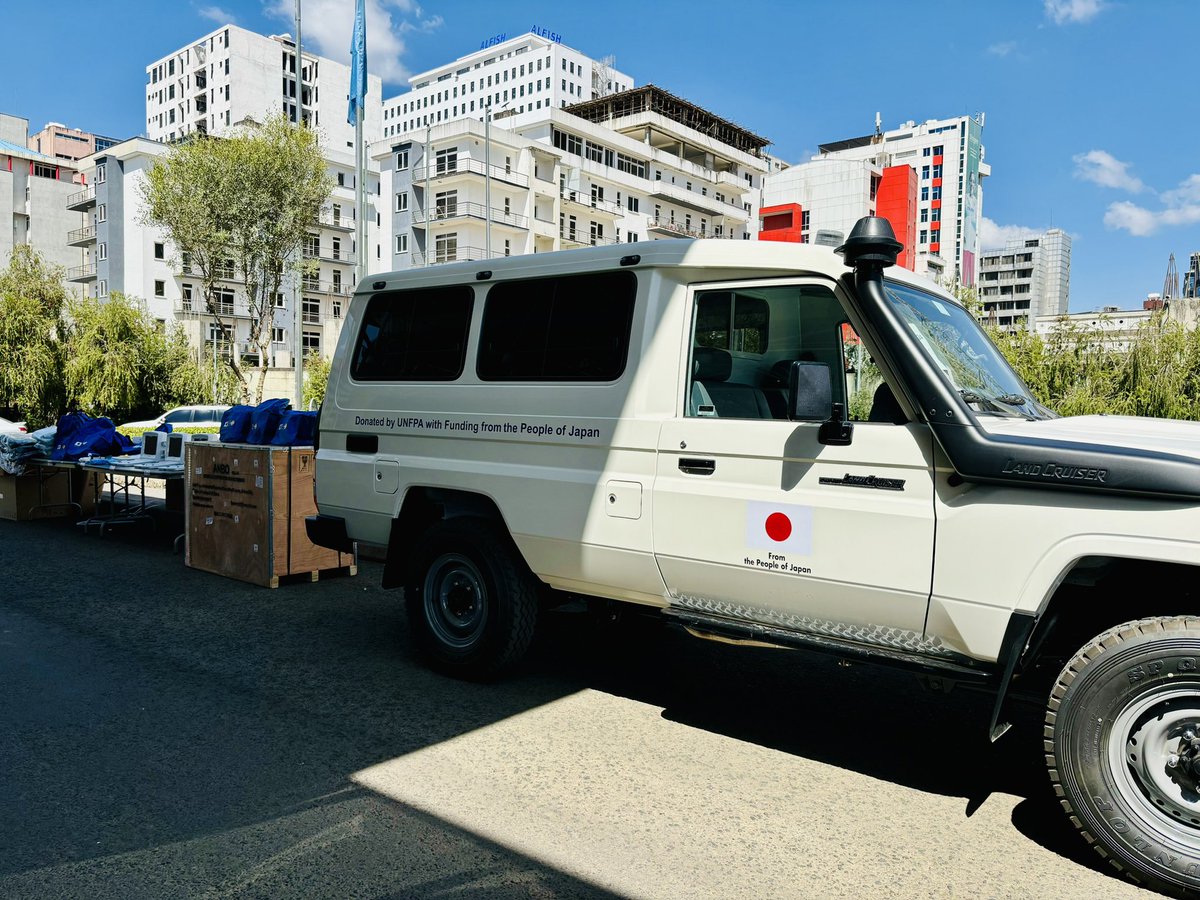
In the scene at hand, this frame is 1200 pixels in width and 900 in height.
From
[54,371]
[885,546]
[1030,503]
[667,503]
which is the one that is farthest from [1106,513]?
[54,371]

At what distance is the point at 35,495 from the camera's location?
12.6 m

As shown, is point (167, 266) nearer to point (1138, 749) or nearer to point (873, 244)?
point (873, 244)

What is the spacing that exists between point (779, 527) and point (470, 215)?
181 feet

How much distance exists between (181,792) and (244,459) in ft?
16.3

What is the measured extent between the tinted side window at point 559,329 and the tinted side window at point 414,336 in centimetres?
25

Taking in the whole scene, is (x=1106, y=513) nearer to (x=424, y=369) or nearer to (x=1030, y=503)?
(x=1030, y=503)

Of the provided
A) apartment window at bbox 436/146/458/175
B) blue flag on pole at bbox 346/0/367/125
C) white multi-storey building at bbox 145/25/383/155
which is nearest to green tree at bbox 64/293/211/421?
blue flag on pole at bbox 346/0/367/125

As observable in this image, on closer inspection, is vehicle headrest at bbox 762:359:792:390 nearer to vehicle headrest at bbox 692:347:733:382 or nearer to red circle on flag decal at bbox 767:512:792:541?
vehicle headrest at bbox 692:347:733:382

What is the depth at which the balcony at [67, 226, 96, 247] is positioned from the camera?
64.5 meters

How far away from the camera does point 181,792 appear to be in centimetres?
398

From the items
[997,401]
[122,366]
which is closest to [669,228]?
[122,366]

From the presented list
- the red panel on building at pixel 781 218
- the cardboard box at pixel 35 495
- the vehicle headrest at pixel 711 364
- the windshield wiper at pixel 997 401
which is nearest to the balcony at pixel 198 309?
the red panel on building at pixel 781 218

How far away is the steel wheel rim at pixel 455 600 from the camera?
5.46 meters

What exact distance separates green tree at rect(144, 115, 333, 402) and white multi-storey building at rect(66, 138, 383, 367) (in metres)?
19.4
